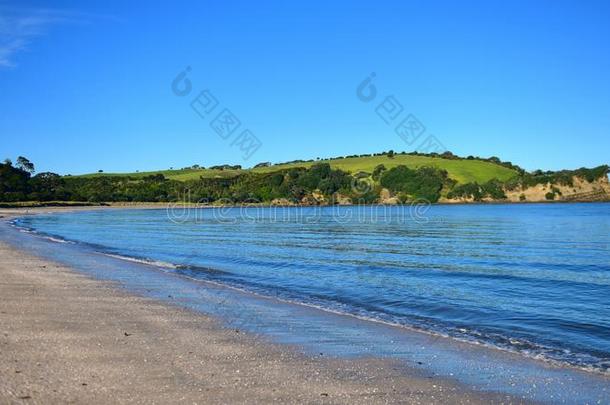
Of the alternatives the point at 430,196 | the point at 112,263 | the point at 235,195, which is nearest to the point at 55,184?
the point at 235,195

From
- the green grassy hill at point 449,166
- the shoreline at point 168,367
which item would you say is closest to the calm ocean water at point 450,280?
the shoreline at point 168,367

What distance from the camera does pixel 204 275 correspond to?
72.0ft

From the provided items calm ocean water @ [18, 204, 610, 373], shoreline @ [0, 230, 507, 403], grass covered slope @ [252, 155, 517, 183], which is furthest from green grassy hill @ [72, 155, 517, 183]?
shoreline @ [0, 230, 507, 403]

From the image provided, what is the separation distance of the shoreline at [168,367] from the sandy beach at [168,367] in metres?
0.01

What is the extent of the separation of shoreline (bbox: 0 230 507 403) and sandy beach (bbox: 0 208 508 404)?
14 mm

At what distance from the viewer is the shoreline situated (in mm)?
6977

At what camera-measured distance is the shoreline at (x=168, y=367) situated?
6.98 metres

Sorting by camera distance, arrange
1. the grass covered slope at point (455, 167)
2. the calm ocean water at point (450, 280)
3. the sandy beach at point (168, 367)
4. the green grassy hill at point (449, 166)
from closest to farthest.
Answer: the sandy beach at point (168, 367) → the calm ocean water at point (450, 280) → the grass covered slope at point (455, 167) → the green grassy hill at point (449, 166)

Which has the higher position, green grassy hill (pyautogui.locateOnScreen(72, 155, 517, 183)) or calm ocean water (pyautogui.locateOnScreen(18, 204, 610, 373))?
green grassy hill (pyautogui.locateOnScreen(72, 155, 517, 183))

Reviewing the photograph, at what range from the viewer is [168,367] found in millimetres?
8078

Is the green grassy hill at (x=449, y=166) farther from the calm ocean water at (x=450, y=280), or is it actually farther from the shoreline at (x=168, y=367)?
the shoreline at (x=168, y=367)

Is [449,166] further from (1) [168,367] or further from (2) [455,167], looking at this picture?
(1) [168,367]

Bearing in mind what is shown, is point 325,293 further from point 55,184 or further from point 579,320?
point 55,184

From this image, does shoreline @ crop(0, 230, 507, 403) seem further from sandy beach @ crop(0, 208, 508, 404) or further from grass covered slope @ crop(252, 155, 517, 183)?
grass covered slope @ crop(252, 155, 517, 183)
